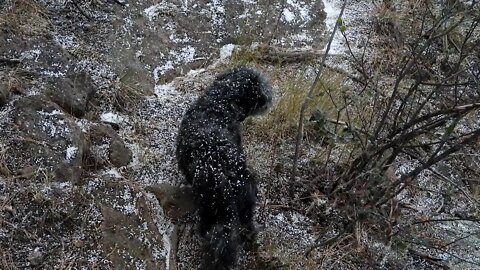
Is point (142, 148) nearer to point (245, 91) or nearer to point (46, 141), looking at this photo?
point (46, 141)

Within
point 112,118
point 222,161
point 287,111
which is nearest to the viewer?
point 222,161

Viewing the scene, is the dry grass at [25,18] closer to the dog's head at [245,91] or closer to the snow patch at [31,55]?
the snow patch at [31,55]

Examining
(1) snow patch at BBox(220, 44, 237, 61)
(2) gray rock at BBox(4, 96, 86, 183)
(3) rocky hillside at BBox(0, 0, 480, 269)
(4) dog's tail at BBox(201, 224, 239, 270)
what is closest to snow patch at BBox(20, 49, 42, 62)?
(3) rocky hillside at BBox(0, 0, 480, 269)

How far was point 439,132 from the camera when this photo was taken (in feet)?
13.5

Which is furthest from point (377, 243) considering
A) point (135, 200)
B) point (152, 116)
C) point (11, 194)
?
point (11, 194)

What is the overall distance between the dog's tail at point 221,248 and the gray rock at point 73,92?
4.58 ft

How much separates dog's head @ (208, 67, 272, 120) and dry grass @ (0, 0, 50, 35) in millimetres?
1405

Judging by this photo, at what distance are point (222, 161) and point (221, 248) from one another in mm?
478

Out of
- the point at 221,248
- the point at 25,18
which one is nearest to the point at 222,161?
the point at 221,248

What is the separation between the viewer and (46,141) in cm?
321

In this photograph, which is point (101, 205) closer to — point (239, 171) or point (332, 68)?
point (239, 171)

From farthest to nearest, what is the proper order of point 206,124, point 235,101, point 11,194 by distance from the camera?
point 235,101
point 206,124
point 11,194

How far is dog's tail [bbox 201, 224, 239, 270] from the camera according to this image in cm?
271

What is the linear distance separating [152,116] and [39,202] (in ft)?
3.77
